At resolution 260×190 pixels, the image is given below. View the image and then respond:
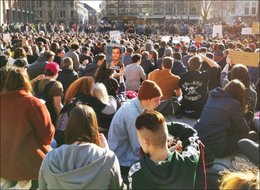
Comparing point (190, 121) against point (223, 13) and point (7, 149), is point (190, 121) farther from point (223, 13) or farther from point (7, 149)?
point (223, 13)

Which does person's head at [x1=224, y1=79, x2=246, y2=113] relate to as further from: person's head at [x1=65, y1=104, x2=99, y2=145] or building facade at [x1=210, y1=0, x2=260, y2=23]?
building facade at [x1=210, y1=0, x2=260, y2=23]

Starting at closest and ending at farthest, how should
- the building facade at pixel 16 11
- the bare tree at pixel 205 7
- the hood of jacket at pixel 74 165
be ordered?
the hood of jacket at pixel 74 165, the building facade at pixel 16 11, the bare tree at pixel 205 7

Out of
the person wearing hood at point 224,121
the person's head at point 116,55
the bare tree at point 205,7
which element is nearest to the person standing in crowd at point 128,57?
the person's head at point 116,55

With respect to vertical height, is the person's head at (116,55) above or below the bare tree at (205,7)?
below

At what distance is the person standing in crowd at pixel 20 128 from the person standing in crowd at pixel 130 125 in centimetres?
106

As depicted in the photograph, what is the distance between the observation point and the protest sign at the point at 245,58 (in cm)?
998

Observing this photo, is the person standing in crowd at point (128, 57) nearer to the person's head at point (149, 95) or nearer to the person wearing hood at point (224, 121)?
the person wearing hood at point (224, 121)

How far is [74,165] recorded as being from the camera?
3.41 meters

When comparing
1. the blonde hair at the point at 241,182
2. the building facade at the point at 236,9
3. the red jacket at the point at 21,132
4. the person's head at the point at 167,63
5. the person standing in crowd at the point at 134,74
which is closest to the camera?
the blonde hair at the point at 241,182

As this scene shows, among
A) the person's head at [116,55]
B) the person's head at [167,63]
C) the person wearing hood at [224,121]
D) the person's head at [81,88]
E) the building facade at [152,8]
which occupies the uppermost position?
the building facade at [152,8]

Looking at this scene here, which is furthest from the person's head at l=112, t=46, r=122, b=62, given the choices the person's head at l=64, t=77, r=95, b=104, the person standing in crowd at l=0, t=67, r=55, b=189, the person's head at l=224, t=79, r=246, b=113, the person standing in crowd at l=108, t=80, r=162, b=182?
the person standing in crowd at l=0, t=67, r=55, b=189

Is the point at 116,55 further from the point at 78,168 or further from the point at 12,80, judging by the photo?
the point at 78,168

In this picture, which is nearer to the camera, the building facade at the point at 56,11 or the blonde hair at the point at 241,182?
the blonde hair at the point at 241,182

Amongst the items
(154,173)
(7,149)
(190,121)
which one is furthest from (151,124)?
(190,121)
